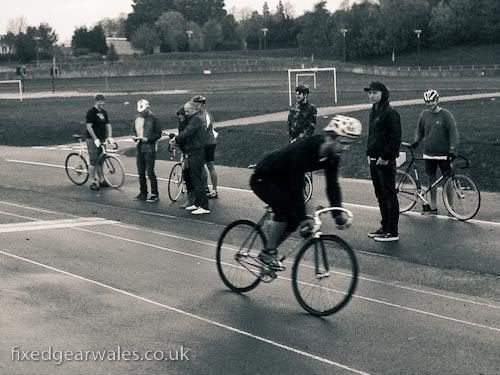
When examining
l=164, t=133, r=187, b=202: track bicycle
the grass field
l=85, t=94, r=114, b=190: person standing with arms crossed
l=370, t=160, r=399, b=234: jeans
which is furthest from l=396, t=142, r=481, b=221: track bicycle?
l=85, t=94, r=114, b=190: person standing with arms crossed

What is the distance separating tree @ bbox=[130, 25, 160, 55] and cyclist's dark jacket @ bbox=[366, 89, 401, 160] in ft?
450

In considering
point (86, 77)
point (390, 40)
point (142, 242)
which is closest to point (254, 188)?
point (142, 242)

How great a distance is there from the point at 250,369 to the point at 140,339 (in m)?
1.18

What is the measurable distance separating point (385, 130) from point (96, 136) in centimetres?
779

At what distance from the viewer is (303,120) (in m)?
14.6

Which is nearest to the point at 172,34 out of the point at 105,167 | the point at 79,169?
the point at 79,169

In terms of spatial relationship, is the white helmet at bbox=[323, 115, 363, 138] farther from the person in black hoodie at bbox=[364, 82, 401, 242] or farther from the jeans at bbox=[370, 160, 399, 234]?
the jeans at bbox=[370, 160, 399, 234]

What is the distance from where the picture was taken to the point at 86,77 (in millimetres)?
102125

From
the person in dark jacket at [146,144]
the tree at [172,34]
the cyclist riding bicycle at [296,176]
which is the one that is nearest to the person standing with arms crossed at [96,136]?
the person in dark jacket at [146,144]

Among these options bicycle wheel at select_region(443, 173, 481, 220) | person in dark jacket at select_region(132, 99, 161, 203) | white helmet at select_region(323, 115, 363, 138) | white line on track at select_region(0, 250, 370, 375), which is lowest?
white line on track at select_region(0, 250, 370, 375)

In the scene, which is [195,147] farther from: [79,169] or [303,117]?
[79,169]

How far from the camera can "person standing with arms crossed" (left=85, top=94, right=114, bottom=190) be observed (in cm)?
1723

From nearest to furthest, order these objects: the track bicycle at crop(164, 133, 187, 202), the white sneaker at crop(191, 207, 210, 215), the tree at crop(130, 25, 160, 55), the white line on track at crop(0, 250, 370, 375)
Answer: the white line on track at crop(0, 250, 370, 375) → the white sneaker at crop(191, 207, 210, 215) → the track bicycle at crop(164, 133, 187, 202) → the tree at crop(130, 25, 160, 55)

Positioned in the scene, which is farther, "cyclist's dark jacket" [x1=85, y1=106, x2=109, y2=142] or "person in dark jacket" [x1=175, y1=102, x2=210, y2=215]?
"cyclist's dark jacket" [x1=85, y1=106, x2=109, y2=142]
